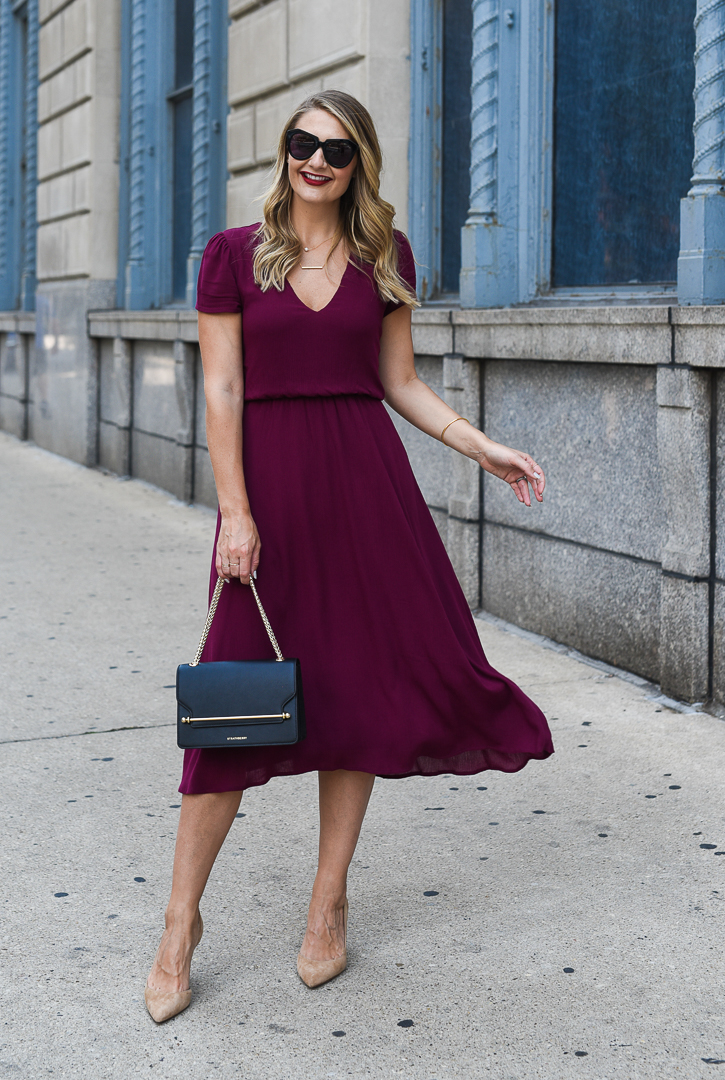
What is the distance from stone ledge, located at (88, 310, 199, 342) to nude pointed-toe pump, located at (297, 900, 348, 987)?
22.4 feet

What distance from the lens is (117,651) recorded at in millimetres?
5664

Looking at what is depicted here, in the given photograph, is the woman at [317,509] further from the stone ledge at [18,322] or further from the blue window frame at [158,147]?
the stone ledge at [18,322]

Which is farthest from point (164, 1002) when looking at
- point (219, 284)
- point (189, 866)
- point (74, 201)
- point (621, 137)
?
point (74, 201)

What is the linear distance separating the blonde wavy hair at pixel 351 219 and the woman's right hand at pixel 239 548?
49 cm

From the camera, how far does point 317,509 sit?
2.75 meters

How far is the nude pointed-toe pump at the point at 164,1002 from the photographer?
263 cm

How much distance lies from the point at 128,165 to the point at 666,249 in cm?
784

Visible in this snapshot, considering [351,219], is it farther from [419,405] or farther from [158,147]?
[158,147]

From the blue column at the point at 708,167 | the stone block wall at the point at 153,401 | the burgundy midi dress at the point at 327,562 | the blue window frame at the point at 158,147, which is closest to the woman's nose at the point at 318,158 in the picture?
the burgundy midi dress at the point at 327,562

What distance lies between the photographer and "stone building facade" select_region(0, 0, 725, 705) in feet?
15.8

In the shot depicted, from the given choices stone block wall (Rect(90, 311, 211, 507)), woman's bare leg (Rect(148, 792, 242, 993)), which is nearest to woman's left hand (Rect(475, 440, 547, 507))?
woman's bare leg (Rect(148, 792, 242, 993))

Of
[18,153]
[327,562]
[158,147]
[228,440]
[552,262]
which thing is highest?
[18,153]

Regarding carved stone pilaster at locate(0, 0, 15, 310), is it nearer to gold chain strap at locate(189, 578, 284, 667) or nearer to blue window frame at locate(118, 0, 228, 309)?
blue window frame at locate(118, 0, 228, 309)

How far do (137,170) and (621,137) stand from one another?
687 centimetres
